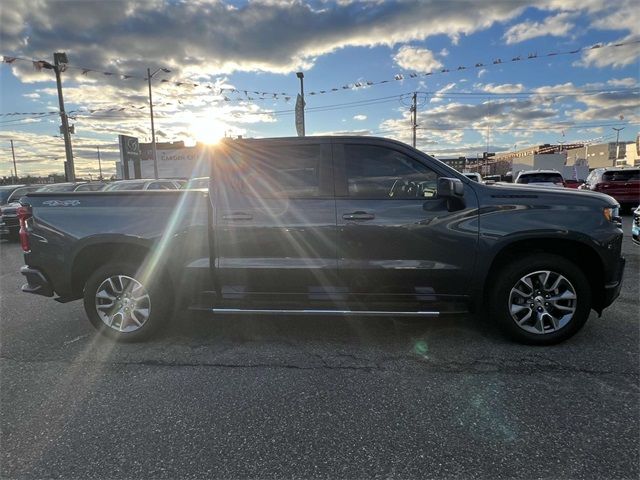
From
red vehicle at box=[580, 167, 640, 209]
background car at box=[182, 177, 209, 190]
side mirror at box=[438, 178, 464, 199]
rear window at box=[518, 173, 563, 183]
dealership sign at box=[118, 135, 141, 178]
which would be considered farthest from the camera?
dealership sign at box=[118, 135, 141, 178]

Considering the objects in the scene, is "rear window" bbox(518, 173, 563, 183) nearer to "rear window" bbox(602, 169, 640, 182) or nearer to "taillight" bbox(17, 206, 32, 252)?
"rear window" bbox(602, 169, 640, 182)

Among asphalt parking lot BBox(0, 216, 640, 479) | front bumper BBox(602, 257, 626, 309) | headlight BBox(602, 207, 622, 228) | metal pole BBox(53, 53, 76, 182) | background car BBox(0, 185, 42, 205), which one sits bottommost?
asphalt parking lot BBox(0, 216, 640, 479)

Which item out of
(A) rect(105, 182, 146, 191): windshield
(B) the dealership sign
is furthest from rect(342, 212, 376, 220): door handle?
(B) the dealership sign

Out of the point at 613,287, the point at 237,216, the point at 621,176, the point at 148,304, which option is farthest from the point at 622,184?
the point at 148,304

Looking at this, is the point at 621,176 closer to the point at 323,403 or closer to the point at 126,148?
the point at 323,403

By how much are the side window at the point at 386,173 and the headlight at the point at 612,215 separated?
1483mm

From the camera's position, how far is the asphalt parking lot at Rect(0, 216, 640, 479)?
7.73ft

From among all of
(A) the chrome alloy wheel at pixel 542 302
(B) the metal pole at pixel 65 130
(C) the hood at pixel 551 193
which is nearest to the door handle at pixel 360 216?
(C) the hood at pixel 551 193

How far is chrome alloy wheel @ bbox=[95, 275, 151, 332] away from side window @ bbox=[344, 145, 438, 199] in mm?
2307

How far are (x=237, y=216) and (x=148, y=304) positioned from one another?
4.14 ft

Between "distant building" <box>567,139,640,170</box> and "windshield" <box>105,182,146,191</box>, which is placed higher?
"distant building" <box>567,139,640,170</box>

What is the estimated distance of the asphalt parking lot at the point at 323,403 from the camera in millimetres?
2357

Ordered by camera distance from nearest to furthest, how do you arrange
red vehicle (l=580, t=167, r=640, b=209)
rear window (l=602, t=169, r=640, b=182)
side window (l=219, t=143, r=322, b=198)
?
side window (l=219, t=143, r=322, b=198)
red vehicle (l=580, t=167, r=640, b=209)
rear window (l=602, t=169, r=640, b=182)

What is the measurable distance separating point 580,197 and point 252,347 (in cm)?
328
